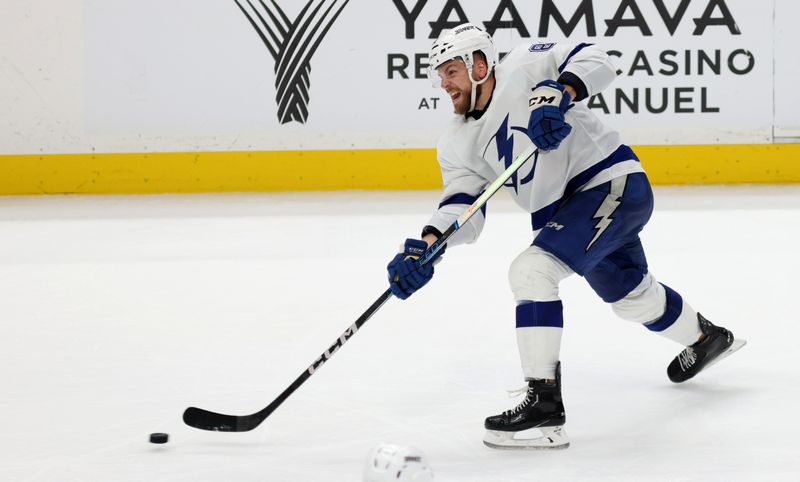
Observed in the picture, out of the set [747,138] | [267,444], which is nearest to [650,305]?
[267,444]

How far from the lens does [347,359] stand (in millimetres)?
3172

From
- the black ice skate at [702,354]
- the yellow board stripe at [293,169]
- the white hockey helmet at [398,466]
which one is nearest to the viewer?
the white hockey helmet at [398,466]

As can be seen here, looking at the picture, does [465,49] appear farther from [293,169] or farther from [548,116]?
[293,169]

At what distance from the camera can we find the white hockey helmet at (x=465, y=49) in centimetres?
249

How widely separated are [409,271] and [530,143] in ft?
1.35

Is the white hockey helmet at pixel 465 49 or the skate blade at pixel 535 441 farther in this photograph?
the white hockey helmet at pixel 465 49

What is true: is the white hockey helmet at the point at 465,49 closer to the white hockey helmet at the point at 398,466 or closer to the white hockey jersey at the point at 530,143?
the white hockey jersey at the point at 530,143

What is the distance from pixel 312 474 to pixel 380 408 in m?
0.48

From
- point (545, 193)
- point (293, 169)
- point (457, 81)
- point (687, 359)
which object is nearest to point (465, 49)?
point (457, 81)

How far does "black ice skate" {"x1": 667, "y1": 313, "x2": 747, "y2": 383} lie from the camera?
2.82 metres

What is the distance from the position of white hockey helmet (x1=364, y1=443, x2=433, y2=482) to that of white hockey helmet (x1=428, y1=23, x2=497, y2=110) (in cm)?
97

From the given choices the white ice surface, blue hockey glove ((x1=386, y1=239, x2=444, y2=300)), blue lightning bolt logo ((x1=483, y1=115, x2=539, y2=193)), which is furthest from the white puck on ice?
blue lightning bolt logo ((x1=483, y1=115, x2=539, y2=193))

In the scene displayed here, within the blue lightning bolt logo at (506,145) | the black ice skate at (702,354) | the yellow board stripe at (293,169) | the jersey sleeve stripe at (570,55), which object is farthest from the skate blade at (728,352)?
the yellow board stripe at (293,169)

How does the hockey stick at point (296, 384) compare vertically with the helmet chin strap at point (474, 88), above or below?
below
